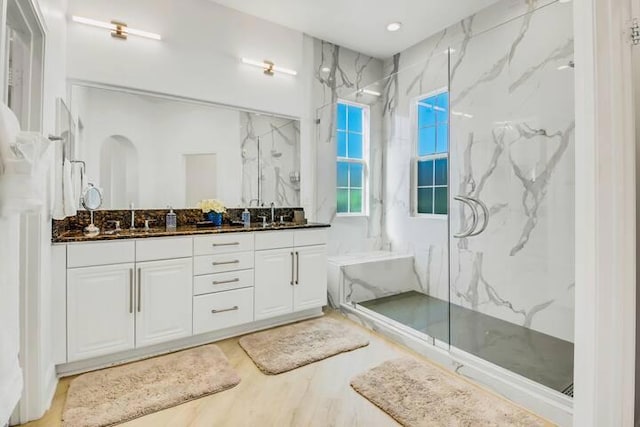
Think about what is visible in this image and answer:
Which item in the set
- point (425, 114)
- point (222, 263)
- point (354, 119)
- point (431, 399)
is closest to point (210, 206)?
point (222, 263)

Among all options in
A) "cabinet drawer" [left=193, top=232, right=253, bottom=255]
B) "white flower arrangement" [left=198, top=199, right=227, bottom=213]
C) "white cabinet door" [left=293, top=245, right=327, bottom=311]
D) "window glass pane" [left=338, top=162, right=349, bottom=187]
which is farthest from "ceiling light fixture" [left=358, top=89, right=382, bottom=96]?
"cabinet drawer" [left=193, top=232, right=253, bottom=255]

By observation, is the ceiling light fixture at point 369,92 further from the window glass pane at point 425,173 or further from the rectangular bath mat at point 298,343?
the rectangular bath mat at point 298,343

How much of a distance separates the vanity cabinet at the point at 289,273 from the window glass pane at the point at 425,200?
3.95 ft

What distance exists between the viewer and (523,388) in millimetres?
1725

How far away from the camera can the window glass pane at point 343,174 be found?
373 cm

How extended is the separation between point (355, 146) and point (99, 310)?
2.95 meters

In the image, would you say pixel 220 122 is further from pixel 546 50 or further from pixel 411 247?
pixel 546 50

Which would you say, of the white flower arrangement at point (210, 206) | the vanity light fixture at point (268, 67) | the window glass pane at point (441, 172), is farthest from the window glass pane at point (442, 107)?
the white flower arrangement at point (210, 206)

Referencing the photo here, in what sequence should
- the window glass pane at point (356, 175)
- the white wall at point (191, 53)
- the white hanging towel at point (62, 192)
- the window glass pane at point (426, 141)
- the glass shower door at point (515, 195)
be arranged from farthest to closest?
1. the window glass pane at point (356, 175)
2. the window glass pane at point (426, 141)
3. the white wall at point (191, 53)
4. the glass shower door at point (515, 195)
5. the white hanging towel at point (62, 192)

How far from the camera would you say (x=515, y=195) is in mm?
2611

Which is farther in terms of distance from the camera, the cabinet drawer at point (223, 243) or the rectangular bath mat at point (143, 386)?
the cabinet drawer at point (223, 243)

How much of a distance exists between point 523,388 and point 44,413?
252 cm

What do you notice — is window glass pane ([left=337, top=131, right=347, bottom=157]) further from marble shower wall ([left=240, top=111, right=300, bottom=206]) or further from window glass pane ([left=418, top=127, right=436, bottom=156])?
window glass pane ([left=418, top=127, right=436, bottom=156])

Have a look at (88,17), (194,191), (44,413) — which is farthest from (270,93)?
(44,413)
